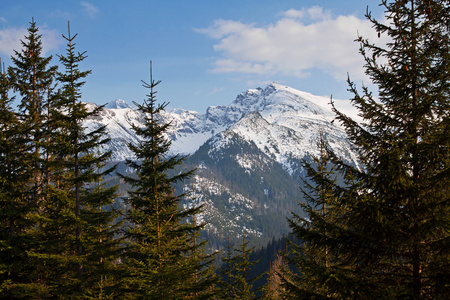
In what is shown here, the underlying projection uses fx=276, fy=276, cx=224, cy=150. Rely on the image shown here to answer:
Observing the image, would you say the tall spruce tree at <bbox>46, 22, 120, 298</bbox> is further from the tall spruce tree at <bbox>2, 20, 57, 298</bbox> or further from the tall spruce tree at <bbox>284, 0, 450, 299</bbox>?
the tall spruce tree at <bbox>284, 0, 450, 299</bbox>

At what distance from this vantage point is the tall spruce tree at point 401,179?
23.3ft

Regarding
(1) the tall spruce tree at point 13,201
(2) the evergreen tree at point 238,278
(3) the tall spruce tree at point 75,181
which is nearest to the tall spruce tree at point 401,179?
(2) the evergreen tree at point 238,278

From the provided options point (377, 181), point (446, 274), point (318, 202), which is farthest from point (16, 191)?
point (446, 274)

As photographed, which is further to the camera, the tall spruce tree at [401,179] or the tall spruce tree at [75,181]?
the tall spruce tree at [75,181]

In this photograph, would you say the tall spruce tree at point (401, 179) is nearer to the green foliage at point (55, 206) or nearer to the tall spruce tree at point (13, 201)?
the green foliage at point (55, 206)

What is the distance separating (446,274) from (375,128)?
4183mm

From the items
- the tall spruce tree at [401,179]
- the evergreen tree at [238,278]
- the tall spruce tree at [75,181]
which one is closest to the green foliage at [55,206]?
the tall spruce tree at [75,181]

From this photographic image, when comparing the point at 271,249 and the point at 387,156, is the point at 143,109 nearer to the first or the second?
the point at 387,156

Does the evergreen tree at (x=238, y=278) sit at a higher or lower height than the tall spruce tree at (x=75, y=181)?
lower

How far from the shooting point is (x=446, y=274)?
22.4ft

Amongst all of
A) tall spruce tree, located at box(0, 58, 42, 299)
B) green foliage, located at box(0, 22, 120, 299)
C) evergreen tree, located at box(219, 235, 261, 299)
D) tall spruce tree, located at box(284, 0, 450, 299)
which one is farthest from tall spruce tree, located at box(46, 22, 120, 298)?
tall spruce tree, located at box(284, 0, 450, 299)

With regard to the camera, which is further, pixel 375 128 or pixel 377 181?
pixel 375 128

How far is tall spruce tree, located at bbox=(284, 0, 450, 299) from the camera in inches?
280

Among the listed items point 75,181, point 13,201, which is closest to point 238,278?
point 75,181
